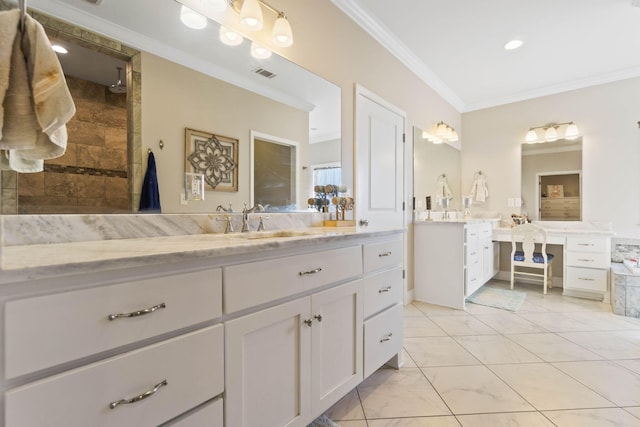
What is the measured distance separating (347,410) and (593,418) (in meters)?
1.19

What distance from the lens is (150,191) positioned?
4.27 feet

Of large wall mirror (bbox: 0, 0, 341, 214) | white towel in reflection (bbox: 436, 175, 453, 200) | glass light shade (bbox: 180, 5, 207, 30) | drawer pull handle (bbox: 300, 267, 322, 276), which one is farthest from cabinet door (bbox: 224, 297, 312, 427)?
white towel in reflection (bbox: 436, 175, 453, 200)

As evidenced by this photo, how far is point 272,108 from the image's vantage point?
1.86 m

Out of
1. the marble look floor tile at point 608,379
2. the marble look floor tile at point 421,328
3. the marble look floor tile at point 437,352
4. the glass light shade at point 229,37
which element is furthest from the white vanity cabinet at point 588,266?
the glass light shade at point 229,37

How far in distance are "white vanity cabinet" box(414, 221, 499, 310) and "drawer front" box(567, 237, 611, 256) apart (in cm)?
102

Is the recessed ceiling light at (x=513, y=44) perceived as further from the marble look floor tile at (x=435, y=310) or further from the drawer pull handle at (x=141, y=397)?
the drawer pull handle at (x=141, y=397)

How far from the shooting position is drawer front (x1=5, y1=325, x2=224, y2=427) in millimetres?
598

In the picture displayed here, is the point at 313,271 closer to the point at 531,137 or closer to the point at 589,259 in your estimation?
the point at 589,259

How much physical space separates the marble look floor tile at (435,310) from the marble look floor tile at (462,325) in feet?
0.31

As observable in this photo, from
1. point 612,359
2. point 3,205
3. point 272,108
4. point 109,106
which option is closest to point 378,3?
point 272,108

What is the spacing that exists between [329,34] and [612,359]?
302 centimetres

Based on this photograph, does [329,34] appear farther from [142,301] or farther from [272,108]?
[142,301]

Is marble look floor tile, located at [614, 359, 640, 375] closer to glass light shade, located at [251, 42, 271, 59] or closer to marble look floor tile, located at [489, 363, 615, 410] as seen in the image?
marble look floor tile, located at [489, 363, 615, 410]

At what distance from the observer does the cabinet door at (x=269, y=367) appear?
0.94 m
